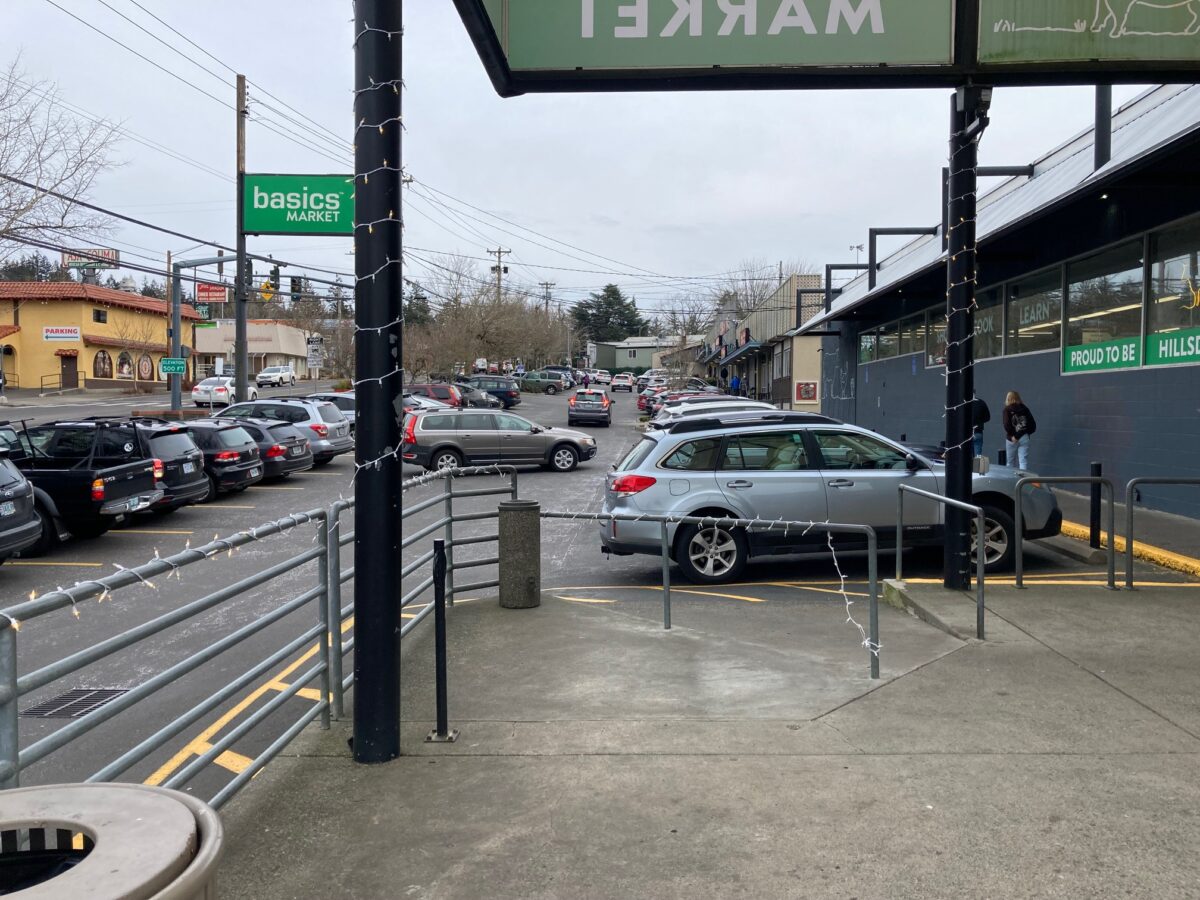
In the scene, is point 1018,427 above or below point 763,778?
above

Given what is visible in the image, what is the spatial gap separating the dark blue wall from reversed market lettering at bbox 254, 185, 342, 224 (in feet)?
48.7

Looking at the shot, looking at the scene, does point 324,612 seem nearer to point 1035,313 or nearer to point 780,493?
point 780,493

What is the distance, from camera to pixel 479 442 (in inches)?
898

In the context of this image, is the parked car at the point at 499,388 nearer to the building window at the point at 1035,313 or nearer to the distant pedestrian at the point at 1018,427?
the building window at the point at 1035,313

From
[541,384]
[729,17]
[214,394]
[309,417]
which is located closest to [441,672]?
[729,17]

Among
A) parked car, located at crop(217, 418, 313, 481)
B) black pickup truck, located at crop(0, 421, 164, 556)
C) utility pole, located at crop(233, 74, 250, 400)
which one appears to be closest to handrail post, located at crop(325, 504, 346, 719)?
black pickup truck, located at crop(0, 421, 164, 556)

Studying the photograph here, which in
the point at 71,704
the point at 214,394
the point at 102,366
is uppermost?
the point at 102,366

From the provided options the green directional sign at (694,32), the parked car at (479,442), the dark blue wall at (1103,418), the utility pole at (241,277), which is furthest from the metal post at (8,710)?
the utility pole at (241,277)

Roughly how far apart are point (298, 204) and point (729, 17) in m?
19.5

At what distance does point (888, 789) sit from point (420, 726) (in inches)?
99.1

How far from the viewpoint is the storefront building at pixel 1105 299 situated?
12281 millimetres

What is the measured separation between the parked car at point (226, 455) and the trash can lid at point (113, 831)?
659 inches

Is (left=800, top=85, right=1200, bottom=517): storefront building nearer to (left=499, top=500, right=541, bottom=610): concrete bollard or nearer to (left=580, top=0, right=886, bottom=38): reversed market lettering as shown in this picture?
(left=580, top=0, right=886, bottom=38): reversed market lettering

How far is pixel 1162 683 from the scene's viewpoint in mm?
6023
